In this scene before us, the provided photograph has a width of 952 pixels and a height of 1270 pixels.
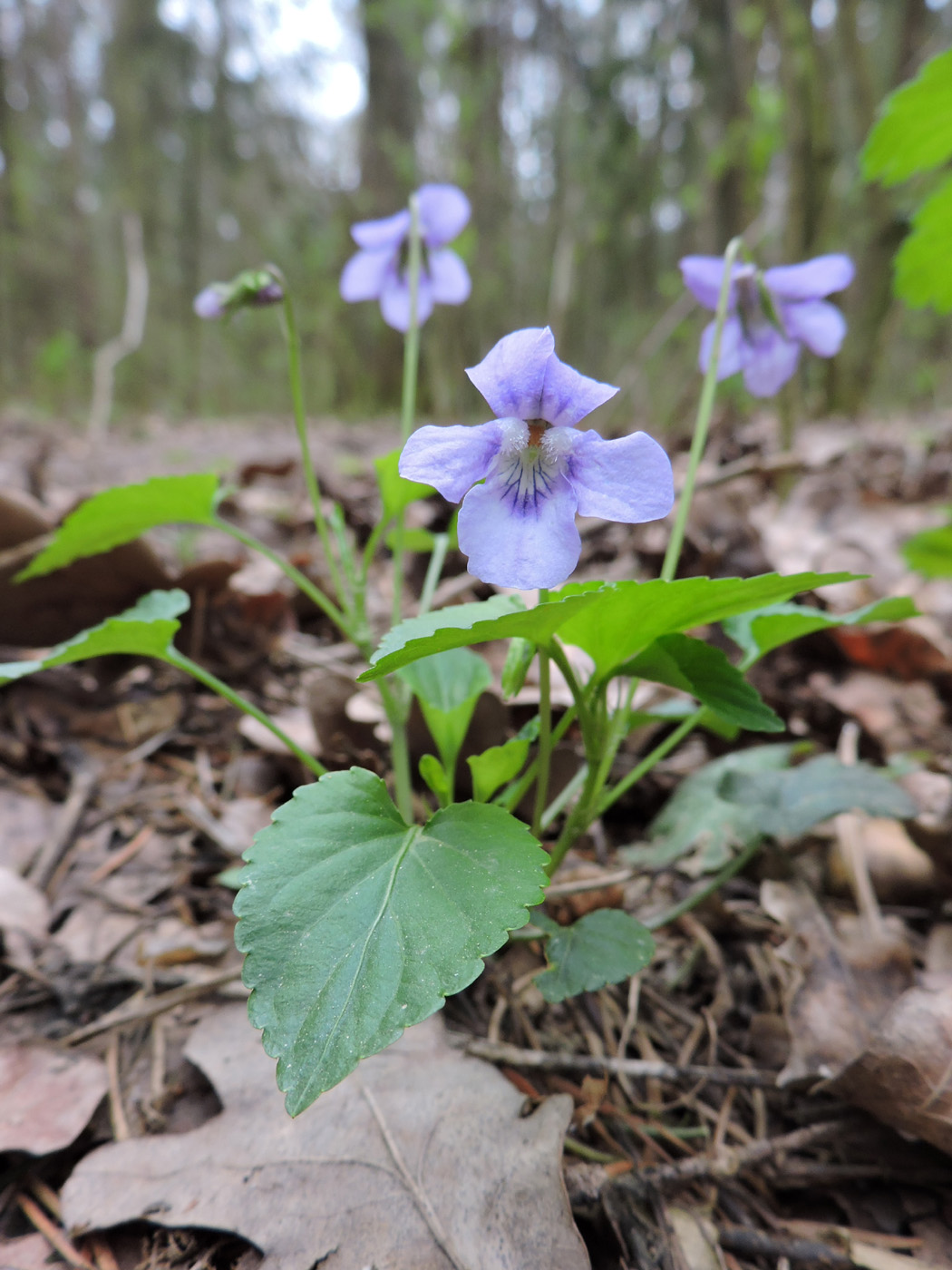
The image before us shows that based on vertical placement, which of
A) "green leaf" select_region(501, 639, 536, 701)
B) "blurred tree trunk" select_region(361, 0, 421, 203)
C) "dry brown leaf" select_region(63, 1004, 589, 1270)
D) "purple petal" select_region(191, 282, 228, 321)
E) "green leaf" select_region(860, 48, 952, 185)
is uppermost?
"blurred tree trunk" select_region(361, 0, 421, 203)

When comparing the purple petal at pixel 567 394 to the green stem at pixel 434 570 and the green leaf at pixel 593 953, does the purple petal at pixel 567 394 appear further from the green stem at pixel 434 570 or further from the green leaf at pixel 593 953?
the green leaf at pixel 593 953

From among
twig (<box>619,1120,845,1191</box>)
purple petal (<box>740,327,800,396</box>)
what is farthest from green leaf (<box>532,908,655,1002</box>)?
purple petal (<box>740,327,800,396</box>)

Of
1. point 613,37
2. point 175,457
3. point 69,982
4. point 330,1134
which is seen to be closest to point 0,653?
point 69,982

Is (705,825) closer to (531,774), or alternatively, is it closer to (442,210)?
(531,774)

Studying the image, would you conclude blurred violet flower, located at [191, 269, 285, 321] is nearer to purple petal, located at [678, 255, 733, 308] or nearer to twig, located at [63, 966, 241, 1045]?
purple petal, located at [678, 255, 733, 308]

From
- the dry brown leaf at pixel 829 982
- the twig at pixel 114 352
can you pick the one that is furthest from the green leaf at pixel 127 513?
the twig at pixel 114 352
